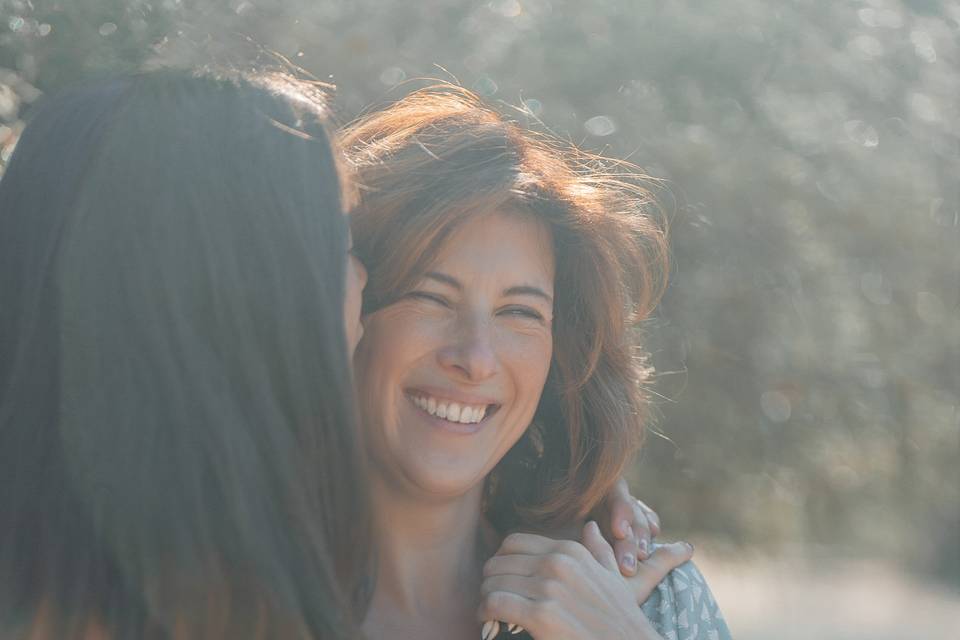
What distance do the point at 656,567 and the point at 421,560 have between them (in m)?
0.48

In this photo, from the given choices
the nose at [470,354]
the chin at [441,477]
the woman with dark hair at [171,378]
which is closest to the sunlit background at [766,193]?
the nose at [470,354]

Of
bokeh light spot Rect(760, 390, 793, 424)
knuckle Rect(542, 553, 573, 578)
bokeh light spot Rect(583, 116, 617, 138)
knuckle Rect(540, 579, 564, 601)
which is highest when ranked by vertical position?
bokeh light spot Rect(583, 116, 617, 138)

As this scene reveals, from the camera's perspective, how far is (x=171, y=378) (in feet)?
5.15

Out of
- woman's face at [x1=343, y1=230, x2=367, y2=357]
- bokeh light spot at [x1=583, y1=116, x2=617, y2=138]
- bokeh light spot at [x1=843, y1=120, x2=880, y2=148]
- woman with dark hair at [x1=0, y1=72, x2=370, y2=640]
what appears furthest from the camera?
bokeh light spot at [x1=843, y1=120, x2=880, y2=148]

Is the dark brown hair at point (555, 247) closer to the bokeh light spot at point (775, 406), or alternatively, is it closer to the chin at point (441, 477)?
the chin at point (441, 477)

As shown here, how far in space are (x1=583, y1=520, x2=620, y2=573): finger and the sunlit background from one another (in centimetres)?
117

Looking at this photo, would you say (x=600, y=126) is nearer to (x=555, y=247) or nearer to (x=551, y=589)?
(x=555, y=247)

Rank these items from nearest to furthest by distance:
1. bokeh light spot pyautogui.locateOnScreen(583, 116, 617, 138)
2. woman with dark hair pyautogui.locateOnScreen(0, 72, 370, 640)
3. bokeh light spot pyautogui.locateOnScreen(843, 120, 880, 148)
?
woman with dark hair pyautogui.locateOnScreen(0, 72, 370, 640), bokeh light spot pyautogui.locateOnScreen(583, 116, 617, 138), bokeh light spot pyautogui.locateOnScreen(843, 120, 880, 148)

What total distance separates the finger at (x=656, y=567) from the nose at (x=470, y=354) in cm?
53

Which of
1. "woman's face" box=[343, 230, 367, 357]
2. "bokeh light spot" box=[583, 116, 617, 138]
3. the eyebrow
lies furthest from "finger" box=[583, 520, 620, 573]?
"bokeh light spot" box=[583, 116, 617, 138]

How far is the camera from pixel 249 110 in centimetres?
176

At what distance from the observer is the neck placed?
8.36ft

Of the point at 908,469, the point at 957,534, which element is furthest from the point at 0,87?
the point at 957,534

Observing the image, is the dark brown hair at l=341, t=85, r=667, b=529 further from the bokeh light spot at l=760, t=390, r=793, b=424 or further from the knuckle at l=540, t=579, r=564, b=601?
the bokeh light spot at l=760, t=390, r=793, b=424
